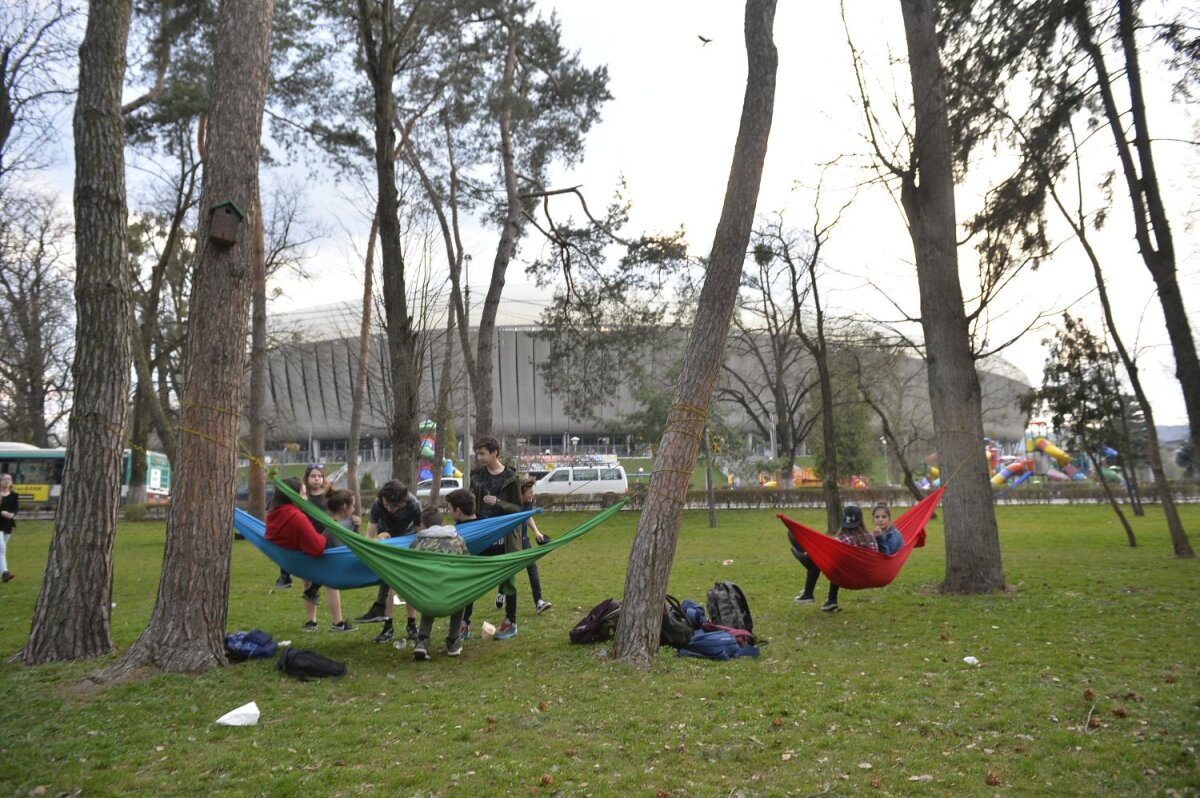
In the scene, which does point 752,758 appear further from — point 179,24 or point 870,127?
point 179,24

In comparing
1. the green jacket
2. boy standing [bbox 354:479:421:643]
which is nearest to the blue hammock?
boy standing [bbox 354:479:421:643]

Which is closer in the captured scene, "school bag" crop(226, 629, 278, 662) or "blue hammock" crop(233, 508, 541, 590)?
"school bag" crop(226, 629, 278, 662)

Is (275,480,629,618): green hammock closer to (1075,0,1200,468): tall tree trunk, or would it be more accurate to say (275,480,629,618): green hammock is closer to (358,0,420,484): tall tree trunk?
(1075,0,1200,468): tall tree trunk

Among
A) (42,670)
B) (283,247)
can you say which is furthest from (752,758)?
(283,247)

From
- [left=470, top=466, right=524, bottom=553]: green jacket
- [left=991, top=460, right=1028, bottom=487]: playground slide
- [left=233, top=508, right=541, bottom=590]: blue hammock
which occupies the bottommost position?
[left=991, top=460, right=1028, bottom=487]: playground slide

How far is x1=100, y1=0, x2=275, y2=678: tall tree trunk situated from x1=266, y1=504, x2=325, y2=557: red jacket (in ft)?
1.39

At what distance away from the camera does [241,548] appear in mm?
15805

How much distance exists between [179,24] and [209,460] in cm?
730

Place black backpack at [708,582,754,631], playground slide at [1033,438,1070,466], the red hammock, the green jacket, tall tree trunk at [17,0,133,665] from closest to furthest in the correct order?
tall tree trunk at [17,0,133,665], black backpack at [708,582,754,631], the red hammock, the green jacket, playground slide at [1033,438,1070,466]

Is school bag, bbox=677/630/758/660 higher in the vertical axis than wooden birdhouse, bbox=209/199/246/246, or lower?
lower

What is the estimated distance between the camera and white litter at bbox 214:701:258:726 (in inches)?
165

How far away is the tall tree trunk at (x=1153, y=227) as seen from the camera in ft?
18.8

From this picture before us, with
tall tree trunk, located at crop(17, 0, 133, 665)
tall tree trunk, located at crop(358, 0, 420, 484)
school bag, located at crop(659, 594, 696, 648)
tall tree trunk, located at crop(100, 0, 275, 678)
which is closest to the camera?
tall tree trunk, located at crop(100, 0, 275, 678)

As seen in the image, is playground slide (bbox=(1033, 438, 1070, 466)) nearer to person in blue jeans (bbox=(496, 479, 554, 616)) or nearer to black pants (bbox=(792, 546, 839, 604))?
black pants (bbox=(792, 546, 839, 604))
